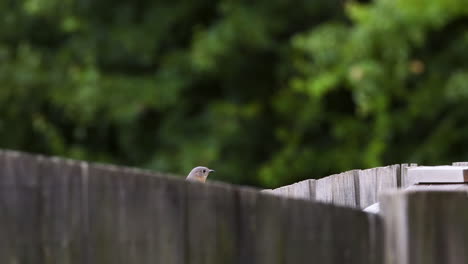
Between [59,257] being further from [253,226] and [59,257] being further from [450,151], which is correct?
[450,151]

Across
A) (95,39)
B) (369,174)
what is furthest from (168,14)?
(369,174)

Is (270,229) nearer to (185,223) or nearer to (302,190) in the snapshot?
(185,223)

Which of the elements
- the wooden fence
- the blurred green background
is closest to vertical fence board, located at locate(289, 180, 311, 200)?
the wooden fence

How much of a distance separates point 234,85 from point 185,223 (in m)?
12.5

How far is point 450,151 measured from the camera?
38.6 feet

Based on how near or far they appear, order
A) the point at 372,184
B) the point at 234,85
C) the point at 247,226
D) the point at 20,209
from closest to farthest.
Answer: the point at 20,209 → the point at 247,226 → the point at 372,184 → the point at 234,85

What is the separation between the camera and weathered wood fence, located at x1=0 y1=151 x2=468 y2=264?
1.63 metres

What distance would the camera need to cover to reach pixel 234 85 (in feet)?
46.4

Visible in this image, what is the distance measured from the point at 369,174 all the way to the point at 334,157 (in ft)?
30.2

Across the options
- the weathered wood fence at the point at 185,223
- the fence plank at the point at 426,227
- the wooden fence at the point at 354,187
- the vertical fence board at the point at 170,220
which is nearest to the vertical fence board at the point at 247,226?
the weathered wood fence at the point at 185,223

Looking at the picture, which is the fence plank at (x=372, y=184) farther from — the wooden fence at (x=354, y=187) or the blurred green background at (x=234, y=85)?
the blurred green background at (x=234, y=85)

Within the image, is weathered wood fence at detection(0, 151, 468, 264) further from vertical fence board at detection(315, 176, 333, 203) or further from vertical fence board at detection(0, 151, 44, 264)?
vertical fence board at detection(315, 176, 333, 203)

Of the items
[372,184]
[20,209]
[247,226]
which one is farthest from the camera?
[372,184]

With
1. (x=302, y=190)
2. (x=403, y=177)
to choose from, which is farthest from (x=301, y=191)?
(x=403, y=177)
